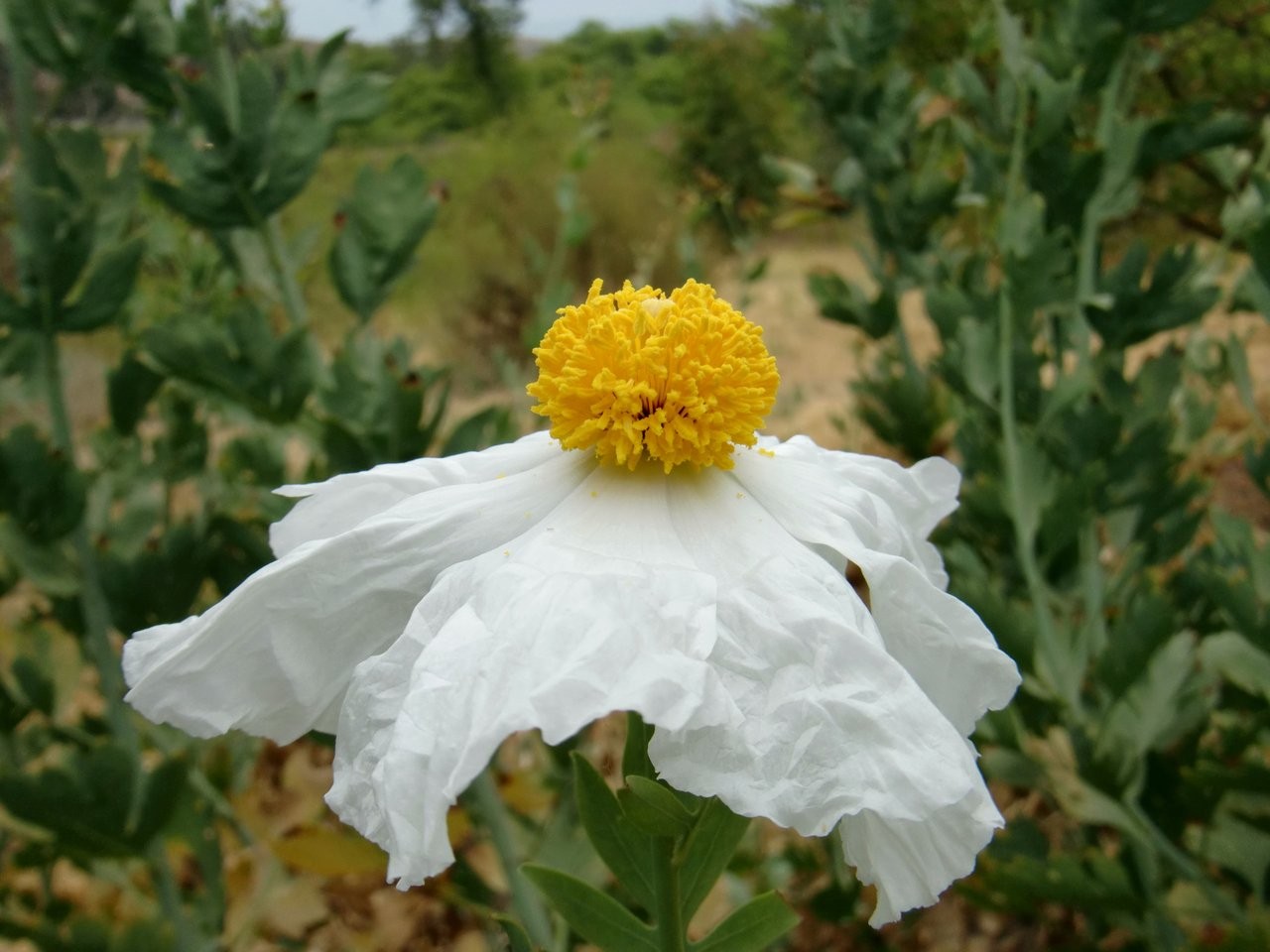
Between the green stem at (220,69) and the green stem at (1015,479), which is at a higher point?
the green stem at (220,69)

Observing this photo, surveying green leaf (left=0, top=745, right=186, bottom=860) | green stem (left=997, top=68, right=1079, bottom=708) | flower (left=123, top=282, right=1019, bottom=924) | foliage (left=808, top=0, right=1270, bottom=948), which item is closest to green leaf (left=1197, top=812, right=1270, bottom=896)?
foliage (left=808, top=0, right=1270, bottom=948)

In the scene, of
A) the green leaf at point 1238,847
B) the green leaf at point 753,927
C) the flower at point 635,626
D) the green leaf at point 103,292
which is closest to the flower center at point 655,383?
the flower at point 635,626

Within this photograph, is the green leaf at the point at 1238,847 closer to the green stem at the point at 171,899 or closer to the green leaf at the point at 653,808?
the green leaf at the point at 653,808

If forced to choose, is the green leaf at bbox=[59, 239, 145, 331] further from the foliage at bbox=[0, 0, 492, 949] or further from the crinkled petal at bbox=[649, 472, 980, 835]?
the crinkled petal at bbox=[649, 472, 980, 835]

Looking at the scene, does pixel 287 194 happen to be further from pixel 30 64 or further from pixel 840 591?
pixel 840 591

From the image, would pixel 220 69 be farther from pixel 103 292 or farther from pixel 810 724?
pixel 810 724
